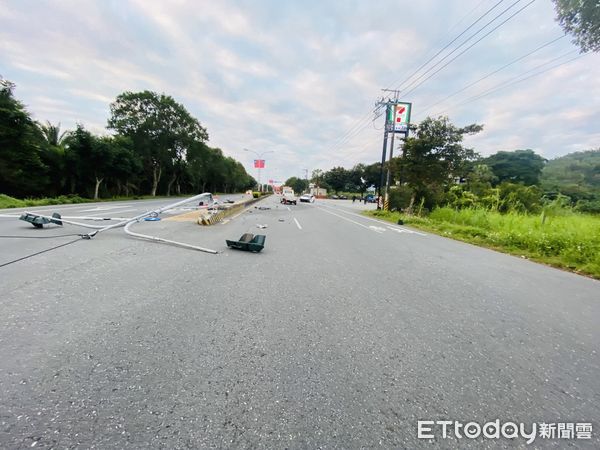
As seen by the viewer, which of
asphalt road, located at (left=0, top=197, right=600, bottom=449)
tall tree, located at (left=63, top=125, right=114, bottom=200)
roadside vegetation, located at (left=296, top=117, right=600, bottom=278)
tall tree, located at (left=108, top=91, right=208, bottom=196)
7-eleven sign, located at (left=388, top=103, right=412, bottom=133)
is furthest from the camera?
tall tree, located at (left=108, top=91, right=208, bottom=196)

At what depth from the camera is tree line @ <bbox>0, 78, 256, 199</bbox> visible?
1888 cm

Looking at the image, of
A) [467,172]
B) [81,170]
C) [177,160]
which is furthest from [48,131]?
[467,172]

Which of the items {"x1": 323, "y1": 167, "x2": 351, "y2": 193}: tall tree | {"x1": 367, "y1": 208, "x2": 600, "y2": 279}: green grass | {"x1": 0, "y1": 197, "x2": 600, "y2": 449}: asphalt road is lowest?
{"x1": 0, "y1": 197, "x2": 600, "y2": 449}: asphalt road

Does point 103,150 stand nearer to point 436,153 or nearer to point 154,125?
point 154,125

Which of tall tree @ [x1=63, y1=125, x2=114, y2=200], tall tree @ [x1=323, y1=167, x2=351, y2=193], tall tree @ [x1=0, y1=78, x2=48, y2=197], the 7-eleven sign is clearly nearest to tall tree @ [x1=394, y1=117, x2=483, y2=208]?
the 7-eleven sign

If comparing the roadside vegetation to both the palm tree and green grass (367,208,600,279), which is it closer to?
green grass (367,208,600,279)

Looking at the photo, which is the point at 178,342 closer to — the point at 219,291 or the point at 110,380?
the point at 110,380

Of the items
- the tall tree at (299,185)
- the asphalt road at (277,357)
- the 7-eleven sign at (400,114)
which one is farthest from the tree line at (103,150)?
the tall tree at (299,185)

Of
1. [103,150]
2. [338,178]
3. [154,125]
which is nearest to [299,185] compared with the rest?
[338,178]

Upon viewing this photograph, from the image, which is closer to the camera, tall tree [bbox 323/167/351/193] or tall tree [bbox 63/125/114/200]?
tall tree [bbox 63/125/114/200]

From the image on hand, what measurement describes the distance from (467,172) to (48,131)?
37645mm

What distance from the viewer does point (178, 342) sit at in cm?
236

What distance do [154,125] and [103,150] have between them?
11.5m

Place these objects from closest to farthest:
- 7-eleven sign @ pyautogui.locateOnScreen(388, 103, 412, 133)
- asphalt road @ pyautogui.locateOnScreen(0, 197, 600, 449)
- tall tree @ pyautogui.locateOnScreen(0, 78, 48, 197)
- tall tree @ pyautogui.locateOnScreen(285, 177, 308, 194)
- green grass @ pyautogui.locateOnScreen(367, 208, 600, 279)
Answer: asphalt road @ pyautogui.locateOnScreen(0, 197, 600, 449), green grass @ pyautogui.locateOnScreen(367, 208, 600, 279), tall tree @ pyautogui.locateOnScreen(0, 78, 48, 197), 7-eleven sign @ pyautogui.locateOnScreen(388, 103, 412, 133), tall tree @ pyautogui.locateOnScreen(285, 177, 308, 194)
